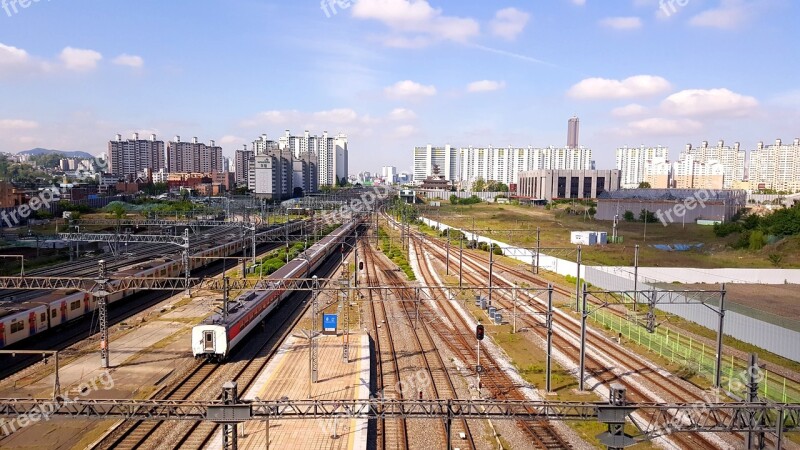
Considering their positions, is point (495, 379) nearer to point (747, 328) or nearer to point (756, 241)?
point (747, 328)

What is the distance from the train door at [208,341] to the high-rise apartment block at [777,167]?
196565mm

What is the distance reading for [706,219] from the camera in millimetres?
75750

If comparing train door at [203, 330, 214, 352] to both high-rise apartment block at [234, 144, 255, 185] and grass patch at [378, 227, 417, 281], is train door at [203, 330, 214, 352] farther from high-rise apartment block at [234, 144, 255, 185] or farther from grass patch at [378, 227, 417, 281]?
high-rise apartment block at [234, 144, 255, 185]

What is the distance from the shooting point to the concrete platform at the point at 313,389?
45.4 ft

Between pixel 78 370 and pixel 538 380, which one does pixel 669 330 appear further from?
pixel 78 370

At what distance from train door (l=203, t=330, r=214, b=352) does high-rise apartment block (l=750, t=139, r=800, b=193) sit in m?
197

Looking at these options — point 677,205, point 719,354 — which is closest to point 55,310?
point 719,354

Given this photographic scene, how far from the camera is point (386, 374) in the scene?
19812mm

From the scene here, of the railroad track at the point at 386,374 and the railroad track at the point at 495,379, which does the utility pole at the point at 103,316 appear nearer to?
the railroad track at the point at 386,374

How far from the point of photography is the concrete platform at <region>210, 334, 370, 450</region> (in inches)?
545

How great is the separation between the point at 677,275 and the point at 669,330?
10.8 meters

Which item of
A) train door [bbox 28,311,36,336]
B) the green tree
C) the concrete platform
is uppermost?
the green tree

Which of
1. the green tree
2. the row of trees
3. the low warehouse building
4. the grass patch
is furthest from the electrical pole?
the low warehouse building

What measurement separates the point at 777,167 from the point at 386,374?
210778 millimetres
